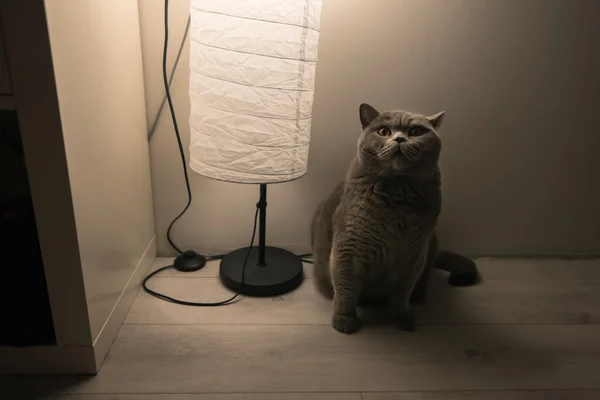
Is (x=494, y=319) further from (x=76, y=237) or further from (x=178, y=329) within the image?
(x=76, y=237)

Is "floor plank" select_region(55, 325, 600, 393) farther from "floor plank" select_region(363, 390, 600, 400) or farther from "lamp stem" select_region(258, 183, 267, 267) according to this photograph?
"lamp stem" select_region(258, 183, 267, 267)

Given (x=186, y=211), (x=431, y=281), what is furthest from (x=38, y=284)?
(x=431, y=281)

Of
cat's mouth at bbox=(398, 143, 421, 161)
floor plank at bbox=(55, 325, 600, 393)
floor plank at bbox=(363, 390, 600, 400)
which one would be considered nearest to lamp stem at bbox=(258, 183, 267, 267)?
floor plank at bbox=(55, 325, 600, 393)

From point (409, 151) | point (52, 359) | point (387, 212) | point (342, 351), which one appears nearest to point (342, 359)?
point (342, 351)

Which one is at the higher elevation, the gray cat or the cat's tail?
the gray cat

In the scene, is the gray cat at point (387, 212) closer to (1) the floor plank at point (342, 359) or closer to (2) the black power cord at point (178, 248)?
(1) the floor plank at point (342, 359)

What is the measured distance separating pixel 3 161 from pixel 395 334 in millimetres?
957

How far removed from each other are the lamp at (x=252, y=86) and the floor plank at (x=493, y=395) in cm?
49

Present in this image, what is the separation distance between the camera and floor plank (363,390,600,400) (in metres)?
0.83

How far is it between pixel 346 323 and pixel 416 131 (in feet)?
1.48

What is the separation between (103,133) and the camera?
2.89 feet

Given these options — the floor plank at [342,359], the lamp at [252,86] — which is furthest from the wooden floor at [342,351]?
the lamp at [252,86]

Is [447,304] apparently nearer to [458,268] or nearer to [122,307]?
[458,268]

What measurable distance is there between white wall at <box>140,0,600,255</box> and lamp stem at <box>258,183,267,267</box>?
137 millimetres
